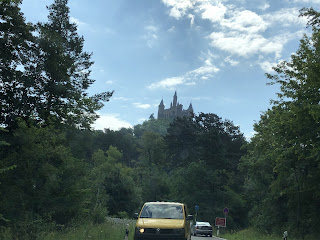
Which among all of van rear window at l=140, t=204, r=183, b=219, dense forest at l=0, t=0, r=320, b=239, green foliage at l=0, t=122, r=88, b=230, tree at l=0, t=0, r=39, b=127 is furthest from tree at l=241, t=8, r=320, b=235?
tree at l=0, t=0, r=39, b=127

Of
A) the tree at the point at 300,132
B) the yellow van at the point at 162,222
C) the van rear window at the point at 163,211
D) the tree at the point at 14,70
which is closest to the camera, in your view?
the yellow van at the point at 162,222

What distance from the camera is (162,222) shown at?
11.9 meters

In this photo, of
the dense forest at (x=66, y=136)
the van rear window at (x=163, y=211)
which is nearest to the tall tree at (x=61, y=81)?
the dense forest at (x=66, y=136)

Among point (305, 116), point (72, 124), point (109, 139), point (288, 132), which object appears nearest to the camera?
point (305, 116)

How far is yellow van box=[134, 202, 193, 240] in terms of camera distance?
37.6ft

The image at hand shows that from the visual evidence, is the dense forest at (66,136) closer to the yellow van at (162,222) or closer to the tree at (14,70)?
the tree at (14,70)

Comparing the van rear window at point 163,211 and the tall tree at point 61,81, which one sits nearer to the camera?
the van rear window at point 163,211

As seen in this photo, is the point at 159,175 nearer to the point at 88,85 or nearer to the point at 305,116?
the point at 88,85

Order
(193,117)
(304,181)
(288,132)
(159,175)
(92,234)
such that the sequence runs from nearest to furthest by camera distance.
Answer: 1. (92,234)
2. (288,132)
3. (304,181)
4. (159,175)
5. (193,117)

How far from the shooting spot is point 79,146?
32188 mm

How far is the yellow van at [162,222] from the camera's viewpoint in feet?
37.6

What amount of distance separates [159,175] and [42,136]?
2027 inches

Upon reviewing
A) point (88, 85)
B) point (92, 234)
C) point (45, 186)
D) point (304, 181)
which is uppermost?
point (88, 85)

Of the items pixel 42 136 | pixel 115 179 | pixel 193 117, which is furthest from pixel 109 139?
pixel 42 136
